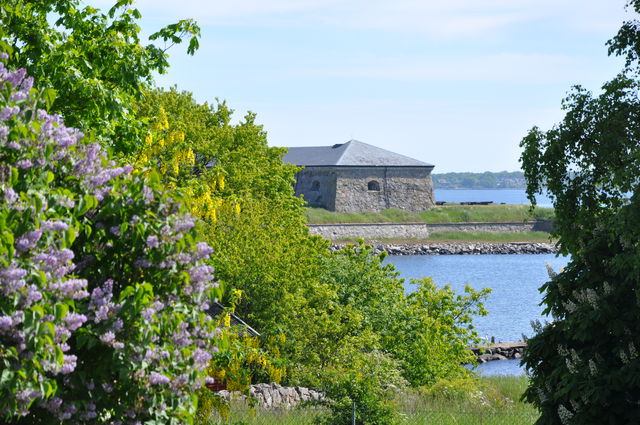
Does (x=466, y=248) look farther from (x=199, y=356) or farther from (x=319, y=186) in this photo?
(x=199, y=356)

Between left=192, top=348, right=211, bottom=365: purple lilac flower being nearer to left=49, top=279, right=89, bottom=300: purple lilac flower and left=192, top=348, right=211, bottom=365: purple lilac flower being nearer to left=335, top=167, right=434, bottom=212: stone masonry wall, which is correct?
left=49, top=279, right=89, bottom=300: purple lilac flower

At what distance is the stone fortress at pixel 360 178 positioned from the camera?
3693 inches

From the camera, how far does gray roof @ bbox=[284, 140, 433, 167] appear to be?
311 ft

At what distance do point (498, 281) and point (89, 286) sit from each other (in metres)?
61.0

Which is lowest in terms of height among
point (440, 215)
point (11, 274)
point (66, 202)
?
point (440, 215)

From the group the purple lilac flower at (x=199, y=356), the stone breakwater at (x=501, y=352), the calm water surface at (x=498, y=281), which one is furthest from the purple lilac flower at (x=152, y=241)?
the stone breakwater at (x=501, y=352)

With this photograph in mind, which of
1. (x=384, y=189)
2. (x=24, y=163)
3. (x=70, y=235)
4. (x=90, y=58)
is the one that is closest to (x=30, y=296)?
(x=70, y=235)

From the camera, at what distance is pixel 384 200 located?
9688 cm

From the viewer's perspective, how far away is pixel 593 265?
40.8 ft

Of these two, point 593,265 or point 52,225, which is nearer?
point 52,225

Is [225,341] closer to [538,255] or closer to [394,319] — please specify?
[394,319]

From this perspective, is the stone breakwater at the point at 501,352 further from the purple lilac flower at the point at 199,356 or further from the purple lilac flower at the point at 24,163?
the purple lilac flower at the point at 24,163

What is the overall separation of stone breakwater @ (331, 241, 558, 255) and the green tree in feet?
244

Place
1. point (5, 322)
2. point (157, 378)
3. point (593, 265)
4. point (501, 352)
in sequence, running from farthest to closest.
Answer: point (501, 352) → point (593, 265) → point (157, 378) → point (5, 322)
